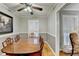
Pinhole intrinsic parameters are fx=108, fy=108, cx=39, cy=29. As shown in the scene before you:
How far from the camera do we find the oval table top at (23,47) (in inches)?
53.0

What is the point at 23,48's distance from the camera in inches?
56.6

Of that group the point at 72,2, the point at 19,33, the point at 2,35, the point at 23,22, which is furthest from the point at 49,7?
the point at 2,35

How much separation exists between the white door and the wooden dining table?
0.40 meters

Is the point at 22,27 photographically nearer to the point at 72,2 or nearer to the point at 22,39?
the point at 22,39

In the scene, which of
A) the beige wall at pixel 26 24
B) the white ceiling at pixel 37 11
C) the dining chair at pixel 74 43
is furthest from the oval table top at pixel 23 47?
the dining chair at pixel 74 43

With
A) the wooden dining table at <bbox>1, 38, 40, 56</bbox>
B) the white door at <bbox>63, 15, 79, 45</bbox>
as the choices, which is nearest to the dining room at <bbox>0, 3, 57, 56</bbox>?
the wooden dining table at <bbox>1, 38, 40, 56</bbox>

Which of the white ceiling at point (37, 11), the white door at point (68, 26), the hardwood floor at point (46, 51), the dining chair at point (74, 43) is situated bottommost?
the hardwood floor at point (46, 51)

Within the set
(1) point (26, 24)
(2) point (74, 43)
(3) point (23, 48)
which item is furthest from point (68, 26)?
(3) point (23, 48)

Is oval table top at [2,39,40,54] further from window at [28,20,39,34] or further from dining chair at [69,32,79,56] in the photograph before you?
dining chair at [69,32,79,56]

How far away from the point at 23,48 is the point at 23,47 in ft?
0.08

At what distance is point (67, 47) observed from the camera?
1.34 m

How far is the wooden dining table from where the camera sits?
1.30m

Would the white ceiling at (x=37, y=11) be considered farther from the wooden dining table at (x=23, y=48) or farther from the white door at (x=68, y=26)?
the wooden dining table at (x=23, y=48)

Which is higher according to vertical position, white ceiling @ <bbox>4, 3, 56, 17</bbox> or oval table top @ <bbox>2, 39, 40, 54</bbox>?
white ceiling @ <bbox>4, 3, 56, 17</bbox>
